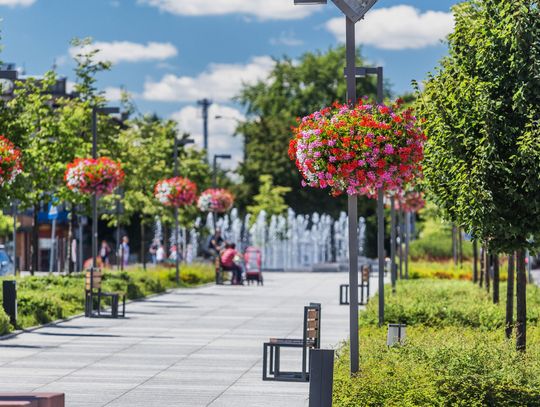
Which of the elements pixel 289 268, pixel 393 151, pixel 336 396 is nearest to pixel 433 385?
pixel 336 396

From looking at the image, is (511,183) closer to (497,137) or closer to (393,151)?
(497,137)

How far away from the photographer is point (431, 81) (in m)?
18.8

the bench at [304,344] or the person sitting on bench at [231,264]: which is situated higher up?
the person sitting on bench at [231,264]

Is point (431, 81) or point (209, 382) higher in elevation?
Result: point (431, 81)

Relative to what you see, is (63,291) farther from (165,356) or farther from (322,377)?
(322,377)

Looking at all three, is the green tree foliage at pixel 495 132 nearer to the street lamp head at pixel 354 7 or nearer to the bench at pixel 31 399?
the street lamp head at pixel 354 7

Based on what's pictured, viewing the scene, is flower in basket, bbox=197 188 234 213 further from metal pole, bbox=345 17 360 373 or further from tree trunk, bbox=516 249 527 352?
metal pole, bbox=345 17 360 373

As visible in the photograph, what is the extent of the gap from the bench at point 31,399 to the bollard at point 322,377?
7.82 ft

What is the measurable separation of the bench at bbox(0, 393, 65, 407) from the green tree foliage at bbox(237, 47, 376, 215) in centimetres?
8735

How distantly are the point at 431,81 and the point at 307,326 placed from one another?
3.81 m

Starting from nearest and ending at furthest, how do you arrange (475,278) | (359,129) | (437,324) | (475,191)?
(359,129)
(475,191)
(437,324)
(475,278)

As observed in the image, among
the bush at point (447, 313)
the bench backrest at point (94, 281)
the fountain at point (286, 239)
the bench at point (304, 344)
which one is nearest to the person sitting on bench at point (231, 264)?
the bench backrest at point (94, 281)

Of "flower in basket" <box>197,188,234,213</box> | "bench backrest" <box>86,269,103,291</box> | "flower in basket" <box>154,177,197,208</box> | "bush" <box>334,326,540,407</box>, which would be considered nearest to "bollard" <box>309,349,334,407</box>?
"bush" <box>334,326,540,407</box>

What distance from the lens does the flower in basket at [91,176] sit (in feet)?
125
